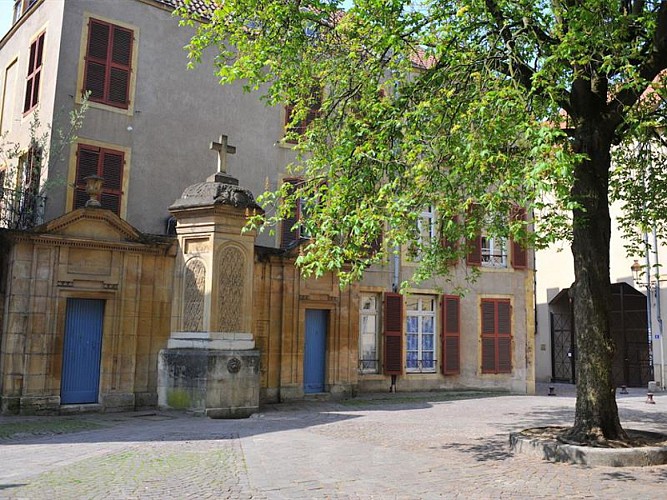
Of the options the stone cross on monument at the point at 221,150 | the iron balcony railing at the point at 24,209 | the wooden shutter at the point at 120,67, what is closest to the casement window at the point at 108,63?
the wooden shutter at the point at 120,67

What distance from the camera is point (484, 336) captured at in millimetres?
18781

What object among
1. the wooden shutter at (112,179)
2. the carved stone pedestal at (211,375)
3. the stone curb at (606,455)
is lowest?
the stone curb at (606,455)

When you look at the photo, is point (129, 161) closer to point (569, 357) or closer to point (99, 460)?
point (99, 460)

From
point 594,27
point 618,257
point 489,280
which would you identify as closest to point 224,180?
point 594,27

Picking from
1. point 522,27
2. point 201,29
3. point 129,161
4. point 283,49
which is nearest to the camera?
point 522,27

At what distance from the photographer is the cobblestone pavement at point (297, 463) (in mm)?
6242

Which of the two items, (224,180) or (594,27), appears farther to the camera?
(224,180)

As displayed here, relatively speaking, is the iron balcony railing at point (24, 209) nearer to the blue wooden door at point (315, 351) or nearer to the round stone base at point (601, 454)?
the blue wooden door at point (315, 351)

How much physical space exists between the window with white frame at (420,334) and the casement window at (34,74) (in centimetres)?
1039

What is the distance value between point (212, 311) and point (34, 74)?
7811 millimetres

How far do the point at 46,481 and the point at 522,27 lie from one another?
7.58m

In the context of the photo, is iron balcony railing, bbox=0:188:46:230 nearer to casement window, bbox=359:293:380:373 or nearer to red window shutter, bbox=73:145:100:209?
red window shutter, bbox=73:145:100:209

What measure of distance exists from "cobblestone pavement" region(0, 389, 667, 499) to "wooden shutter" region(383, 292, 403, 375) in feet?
17.5

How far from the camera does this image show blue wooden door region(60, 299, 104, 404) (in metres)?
12.2
